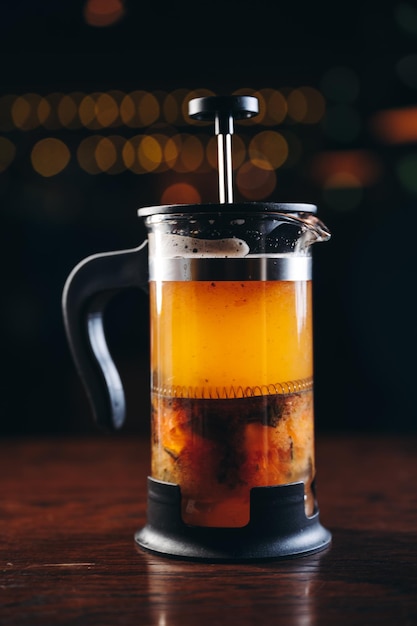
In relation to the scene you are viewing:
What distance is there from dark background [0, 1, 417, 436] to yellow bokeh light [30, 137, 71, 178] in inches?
0.9

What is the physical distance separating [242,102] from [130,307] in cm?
204

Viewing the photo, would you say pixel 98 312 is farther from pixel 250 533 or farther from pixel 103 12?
pixel 103 12

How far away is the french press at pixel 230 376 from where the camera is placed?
868 mm

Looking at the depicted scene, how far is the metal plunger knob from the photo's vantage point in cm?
88

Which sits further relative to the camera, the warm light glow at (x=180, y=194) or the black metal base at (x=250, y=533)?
the warm light glow at (x=180, y=194)

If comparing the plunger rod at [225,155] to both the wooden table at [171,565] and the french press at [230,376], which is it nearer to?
the french press at [230,376]

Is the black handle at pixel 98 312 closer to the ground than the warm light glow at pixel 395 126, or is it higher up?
closer to the ground

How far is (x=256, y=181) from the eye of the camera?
9.83 feet

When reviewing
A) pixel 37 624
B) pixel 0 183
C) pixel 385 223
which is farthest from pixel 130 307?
pixel 37 624

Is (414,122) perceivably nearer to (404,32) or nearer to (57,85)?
(404,32)

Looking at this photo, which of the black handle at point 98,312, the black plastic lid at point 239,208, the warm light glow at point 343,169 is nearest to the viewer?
the black plastic lid at point 239,208

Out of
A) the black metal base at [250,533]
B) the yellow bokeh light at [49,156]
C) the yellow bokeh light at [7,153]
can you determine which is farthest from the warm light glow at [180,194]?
the black metal base at [250,533]

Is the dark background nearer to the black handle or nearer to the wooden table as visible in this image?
the wooden table

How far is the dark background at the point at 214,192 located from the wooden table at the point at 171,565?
1.55m
